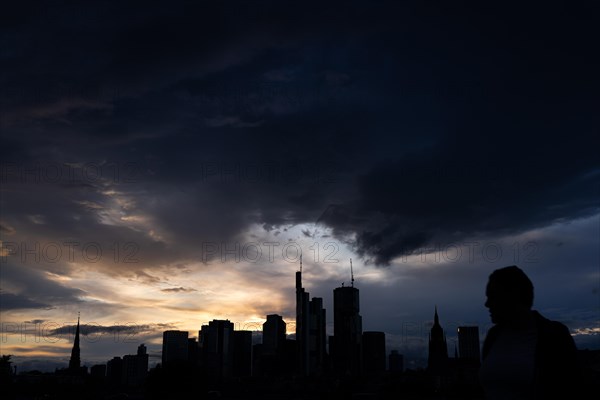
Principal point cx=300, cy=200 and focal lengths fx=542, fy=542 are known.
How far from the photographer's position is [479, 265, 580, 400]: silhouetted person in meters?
2.95

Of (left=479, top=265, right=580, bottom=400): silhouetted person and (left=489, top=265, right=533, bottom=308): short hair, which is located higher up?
(left=489, top=265, right=533, bottom=308): short hair

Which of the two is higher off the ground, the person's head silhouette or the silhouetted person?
the person's head silhouette

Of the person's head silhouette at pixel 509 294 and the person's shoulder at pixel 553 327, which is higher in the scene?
the person's head silhouette at pixel 509 294

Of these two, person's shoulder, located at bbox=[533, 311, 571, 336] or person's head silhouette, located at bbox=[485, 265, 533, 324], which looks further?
person's head silhouette, located at bbox=[485, 265, 533, 324]

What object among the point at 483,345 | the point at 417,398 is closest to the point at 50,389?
the point at 417,398

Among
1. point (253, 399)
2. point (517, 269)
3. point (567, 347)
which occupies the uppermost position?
point (517, 269)

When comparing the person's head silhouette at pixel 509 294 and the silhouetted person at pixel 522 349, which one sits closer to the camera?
the silhouetted person at pixel 522 349

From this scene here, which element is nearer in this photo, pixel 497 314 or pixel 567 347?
pixel 567 347

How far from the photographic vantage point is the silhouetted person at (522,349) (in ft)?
9.66

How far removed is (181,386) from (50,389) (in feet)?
367

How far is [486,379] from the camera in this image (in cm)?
331

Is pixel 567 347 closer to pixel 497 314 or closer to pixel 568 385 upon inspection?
pixel 568 385

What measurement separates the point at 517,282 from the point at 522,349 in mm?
399

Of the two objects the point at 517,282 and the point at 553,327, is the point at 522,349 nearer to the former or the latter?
the point at 553,327
